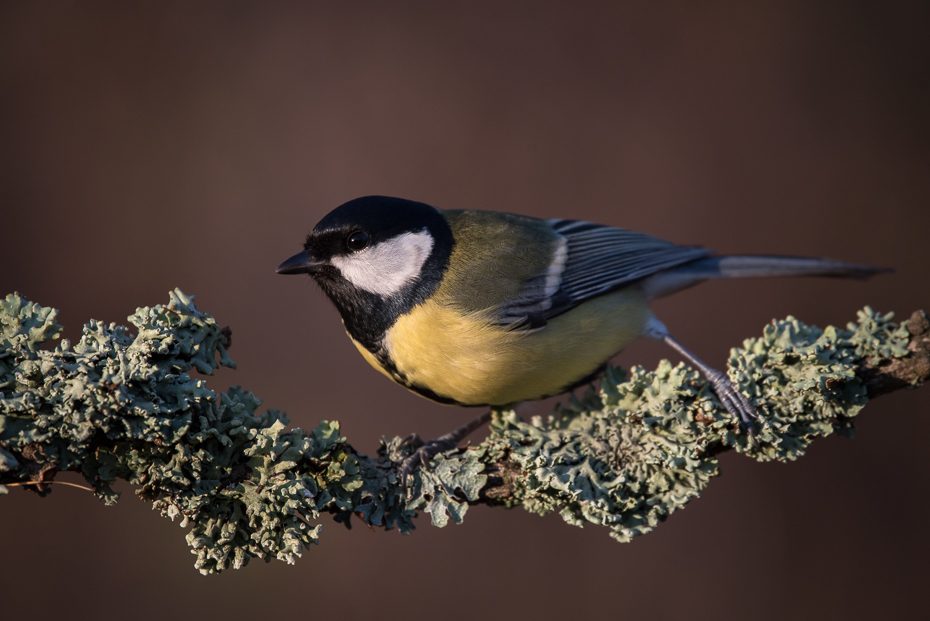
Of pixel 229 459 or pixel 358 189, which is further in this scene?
pixel 358 189

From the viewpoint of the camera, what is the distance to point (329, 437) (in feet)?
3.30

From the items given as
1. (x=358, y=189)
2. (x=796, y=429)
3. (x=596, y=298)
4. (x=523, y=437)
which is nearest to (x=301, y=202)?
(x=358, y=189)

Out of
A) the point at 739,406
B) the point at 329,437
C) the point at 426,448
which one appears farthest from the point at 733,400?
the point at 329,437

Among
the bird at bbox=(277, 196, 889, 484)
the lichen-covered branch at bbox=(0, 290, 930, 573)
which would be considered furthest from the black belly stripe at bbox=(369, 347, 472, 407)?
the lichen-covered branch at bbox=(0, 290, 930, 573)

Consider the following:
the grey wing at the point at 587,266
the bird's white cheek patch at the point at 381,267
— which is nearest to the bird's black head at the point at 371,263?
the bird's white cheek patch at the point at 381,267

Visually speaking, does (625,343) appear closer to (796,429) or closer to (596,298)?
(596,298)

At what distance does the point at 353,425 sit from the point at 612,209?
122 centimetres

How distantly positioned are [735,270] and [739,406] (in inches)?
24.5

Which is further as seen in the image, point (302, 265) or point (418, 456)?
point (302, 265)

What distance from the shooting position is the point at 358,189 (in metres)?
2.32

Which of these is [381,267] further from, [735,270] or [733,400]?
[735,270]

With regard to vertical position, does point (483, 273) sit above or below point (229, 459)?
above

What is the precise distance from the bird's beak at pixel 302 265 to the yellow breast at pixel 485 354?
0.64 feet

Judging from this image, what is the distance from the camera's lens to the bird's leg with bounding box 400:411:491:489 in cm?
110
